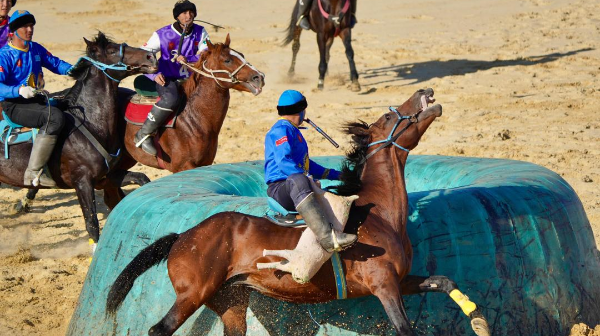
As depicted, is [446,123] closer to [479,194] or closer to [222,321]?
[479,194]

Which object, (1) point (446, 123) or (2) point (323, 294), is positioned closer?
(2) point (323, 294)

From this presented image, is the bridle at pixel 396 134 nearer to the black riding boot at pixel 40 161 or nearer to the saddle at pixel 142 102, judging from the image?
the saddle at pixel 142 102

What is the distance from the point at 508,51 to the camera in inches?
672

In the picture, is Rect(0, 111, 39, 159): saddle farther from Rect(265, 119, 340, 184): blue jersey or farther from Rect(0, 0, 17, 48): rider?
Rect(265, 119, 340, 184): blue jersey

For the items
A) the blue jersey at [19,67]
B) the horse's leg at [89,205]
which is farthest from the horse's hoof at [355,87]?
the horse's leg at [89,205]

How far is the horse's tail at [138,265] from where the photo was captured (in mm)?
5137

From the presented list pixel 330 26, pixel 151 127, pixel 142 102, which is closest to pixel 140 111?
pixel 142 102

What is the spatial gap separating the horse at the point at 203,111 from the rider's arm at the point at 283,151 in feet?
9.95

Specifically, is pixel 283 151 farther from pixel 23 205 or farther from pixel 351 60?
pixel 351 60

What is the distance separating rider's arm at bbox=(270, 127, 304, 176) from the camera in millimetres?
5164

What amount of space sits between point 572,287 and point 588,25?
1398cm

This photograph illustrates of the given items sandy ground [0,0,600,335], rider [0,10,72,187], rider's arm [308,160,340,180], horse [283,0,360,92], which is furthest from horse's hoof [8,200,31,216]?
horse [283,0,360,92]

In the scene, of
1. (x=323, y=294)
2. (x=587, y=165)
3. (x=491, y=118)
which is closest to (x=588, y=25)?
(x=491, y=118)

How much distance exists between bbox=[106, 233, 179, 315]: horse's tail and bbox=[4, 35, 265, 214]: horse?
3041mm
